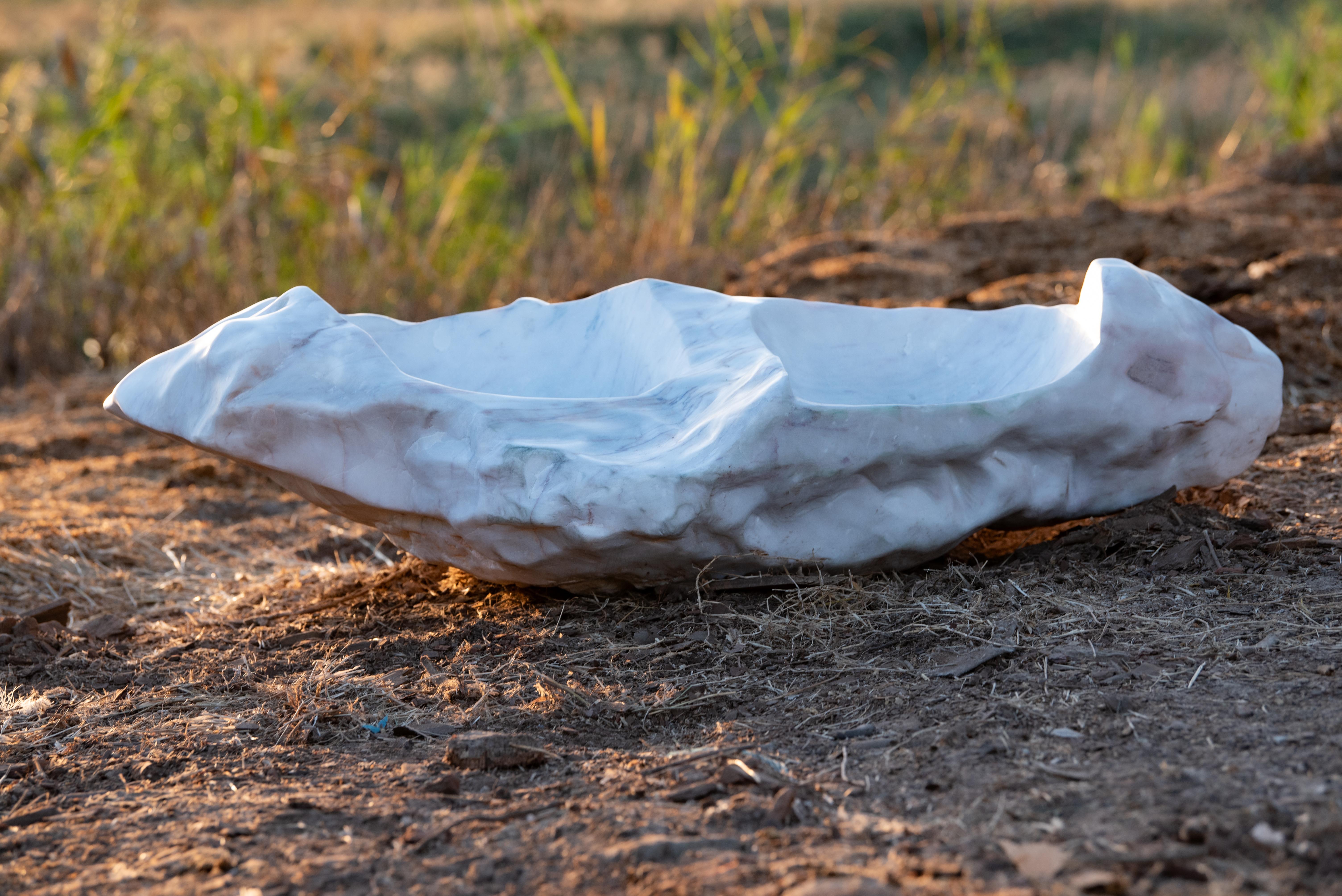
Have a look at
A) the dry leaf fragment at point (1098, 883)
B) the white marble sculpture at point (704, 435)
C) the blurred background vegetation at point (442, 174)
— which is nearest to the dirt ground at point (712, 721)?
the dry leaf fragment at point (1098, 883)

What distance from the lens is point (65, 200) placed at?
17.1 ft

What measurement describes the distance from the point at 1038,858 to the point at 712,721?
64 cm

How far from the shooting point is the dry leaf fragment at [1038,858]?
126 centimetres

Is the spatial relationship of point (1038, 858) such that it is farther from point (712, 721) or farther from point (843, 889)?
point (712, 721)

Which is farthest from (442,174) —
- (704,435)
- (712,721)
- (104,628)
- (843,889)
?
(843,889)

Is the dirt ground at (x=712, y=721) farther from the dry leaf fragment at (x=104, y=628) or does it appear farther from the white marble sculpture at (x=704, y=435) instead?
the white marble sculpture at (x=704, y=435)

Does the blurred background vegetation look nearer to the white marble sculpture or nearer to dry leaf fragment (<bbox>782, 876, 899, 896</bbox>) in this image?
the white marble sculpture

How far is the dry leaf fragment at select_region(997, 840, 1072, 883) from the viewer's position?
1.26m

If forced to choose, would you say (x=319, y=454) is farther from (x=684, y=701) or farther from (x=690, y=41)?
(x=690, y=41)

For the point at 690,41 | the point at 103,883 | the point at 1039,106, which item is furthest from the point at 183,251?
the point at 1039,106

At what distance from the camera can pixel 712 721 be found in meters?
1.83

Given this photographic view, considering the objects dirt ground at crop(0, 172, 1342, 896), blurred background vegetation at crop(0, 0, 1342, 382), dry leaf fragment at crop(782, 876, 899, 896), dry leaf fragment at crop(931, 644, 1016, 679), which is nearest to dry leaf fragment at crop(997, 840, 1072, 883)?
dirt ground at crop(0, 172, 1342, 896)

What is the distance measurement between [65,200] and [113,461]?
6.14ft

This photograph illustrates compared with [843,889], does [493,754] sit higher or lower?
lower
